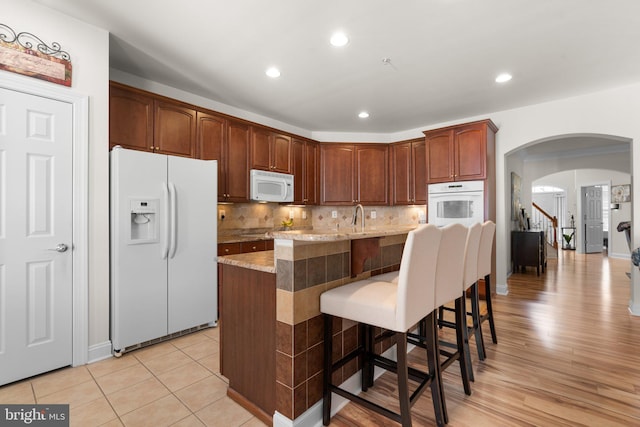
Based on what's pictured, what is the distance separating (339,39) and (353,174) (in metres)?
2.95

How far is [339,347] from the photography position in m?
1.81

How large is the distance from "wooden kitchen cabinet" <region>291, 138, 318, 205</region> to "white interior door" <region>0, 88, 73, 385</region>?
9.77ft

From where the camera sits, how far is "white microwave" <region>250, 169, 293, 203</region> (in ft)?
13.4

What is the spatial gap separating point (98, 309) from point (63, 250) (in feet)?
1.76

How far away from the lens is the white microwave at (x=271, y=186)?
4.09 meters

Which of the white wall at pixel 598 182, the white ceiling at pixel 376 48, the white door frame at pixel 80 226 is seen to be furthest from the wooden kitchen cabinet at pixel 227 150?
the white wall at pixel 598 182

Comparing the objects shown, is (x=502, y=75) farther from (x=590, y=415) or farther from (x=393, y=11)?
(x=590, y=415)

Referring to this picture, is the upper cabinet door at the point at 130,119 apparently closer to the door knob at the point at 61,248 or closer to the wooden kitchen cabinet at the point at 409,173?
the door knob at the point at 61,248

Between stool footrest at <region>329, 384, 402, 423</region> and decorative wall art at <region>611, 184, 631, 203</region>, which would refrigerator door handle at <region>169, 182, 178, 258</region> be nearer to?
stool footrest at <region>329, 384, 402, 423</region>

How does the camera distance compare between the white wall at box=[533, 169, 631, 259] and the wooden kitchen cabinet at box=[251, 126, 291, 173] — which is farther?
the white wall at box=[533, 169, 631, 259]

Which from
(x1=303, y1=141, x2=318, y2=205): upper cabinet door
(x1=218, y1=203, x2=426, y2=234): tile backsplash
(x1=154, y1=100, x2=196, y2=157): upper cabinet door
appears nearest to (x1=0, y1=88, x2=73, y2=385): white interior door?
(x1=154, y1=100, x2=196, y2=157): upper cabinet door

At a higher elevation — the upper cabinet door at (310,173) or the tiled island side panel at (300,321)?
the upper cabinet door at (310,173)

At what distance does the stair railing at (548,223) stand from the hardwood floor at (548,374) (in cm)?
468

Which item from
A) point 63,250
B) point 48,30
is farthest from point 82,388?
point 48,30
